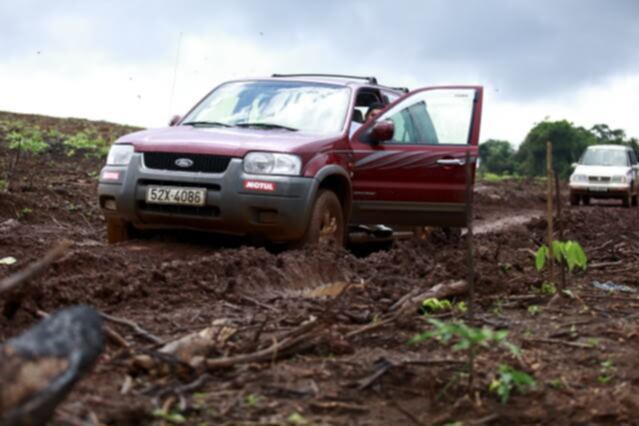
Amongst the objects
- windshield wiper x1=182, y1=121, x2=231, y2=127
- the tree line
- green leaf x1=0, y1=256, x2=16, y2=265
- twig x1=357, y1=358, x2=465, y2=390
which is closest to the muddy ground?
twig x1=357, y1=358, x2=465, y2=390

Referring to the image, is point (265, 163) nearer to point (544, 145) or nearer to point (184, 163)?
point (184, 163)

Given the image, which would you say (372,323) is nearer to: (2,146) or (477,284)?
(477,284)

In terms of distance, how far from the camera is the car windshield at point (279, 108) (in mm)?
9688

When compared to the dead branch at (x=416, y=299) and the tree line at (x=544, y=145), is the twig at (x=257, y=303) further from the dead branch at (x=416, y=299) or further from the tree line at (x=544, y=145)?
the tree line at (x=544, y=145)

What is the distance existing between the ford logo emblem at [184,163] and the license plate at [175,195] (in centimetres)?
20

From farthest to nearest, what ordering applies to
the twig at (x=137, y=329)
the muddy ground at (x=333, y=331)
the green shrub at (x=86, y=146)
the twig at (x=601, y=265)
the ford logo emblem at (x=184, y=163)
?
1. the green shrub at (x=86, y=146)
2. the twig at (x=601, y=265)
3. the ford logo emblem at (x=184, y=163)
4. the twig at (x=137, y=329)
5. the muddy ground at (x=333, y=331)

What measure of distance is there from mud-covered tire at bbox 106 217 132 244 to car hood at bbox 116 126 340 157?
80 cm

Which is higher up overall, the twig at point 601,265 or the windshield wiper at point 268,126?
the windshield wiper at point 268,126

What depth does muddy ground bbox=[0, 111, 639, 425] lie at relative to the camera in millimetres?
4422

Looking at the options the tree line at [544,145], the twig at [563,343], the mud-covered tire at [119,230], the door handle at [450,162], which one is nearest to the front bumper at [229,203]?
the mud-covered tire at [119,230]

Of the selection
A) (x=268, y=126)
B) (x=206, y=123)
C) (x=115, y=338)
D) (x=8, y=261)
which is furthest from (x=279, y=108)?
(x=115, y=338)

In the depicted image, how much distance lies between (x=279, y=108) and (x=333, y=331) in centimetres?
449

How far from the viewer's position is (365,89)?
1041cm

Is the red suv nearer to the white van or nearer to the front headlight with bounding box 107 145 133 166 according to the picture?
the front headlight with bounding box 107 145 133 166
